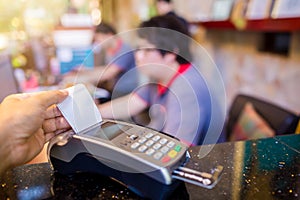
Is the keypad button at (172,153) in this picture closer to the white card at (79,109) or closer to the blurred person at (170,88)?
A: the white card at (79,109)

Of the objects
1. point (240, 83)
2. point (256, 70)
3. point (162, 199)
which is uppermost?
point (162, 199)

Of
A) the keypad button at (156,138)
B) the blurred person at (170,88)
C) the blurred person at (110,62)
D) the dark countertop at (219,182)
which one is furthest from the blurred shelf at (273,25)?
the keypad button at (156,138)

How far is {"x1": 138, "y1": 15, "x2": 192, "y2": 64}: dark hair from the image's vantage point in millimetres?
991

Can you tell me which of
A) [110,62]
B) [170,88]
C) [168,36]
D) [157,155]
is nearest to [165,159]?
[157,155]

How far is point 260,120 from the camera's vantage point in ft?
4.02

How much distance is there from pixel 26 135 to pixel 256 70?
1834 millimetres

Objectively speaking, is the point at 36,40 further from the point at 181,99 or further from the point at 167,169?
the point at 167,169

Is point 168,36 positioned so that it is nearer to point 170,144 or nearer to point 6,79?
point 6,79

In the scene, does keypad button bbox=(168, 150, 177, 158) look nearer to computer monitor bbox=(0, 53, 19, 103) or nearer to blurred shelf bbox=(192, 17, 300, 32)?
computer monitor bbox=(0, 53, 19, 103)

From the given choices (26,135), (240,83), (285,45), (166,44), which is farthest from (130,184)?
(240,83)

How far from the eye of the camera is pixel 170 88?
89 centimetres

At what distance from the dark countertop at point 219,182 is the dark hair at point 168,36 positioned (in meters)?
0.53

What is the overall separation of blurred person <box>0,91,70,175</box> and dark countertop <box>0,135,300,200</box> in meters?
0.03

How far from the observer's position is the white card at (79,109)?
44 cm
